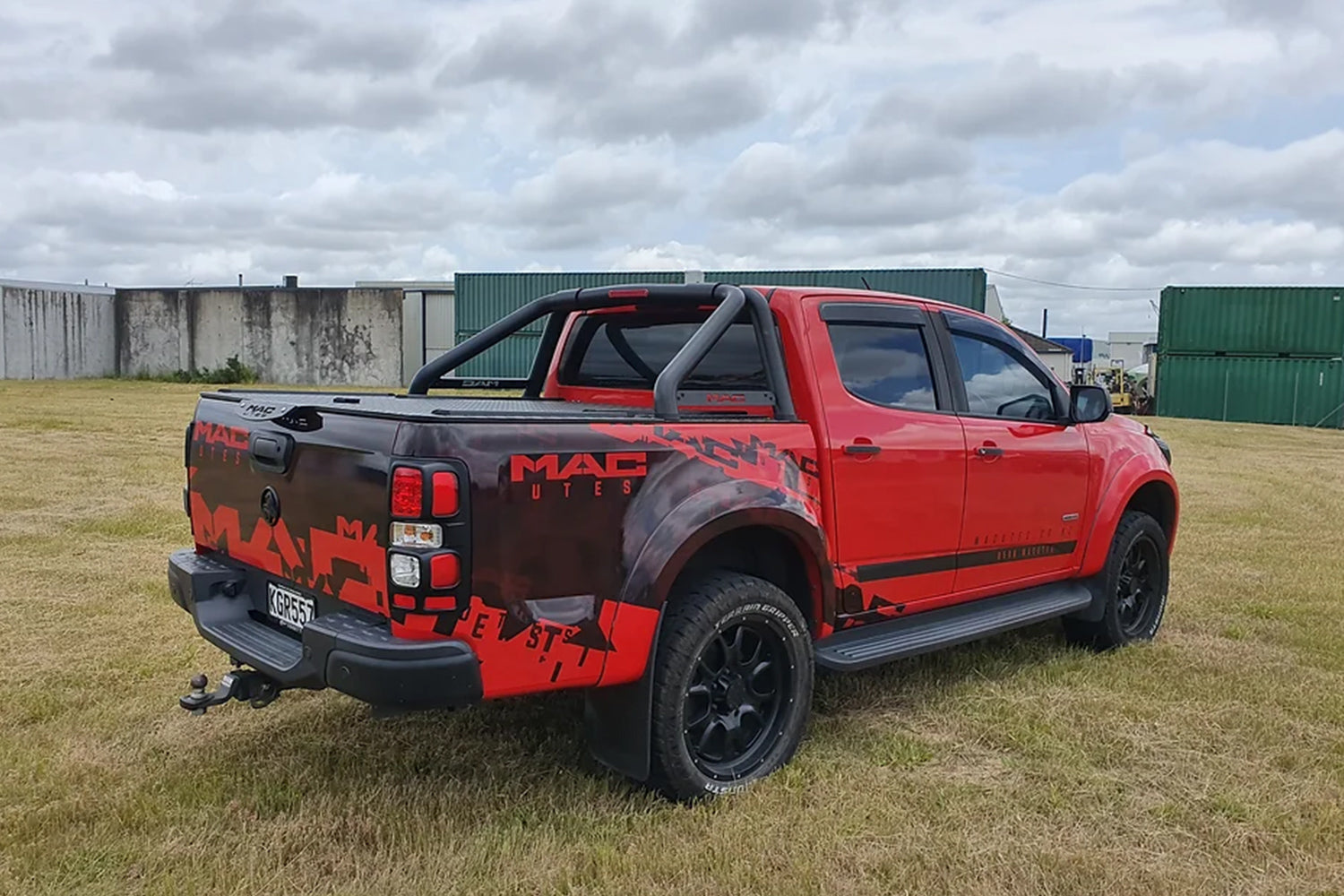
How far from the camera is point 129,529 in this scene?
8117mm

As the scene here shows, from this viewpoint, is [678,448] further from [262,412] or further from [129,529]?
[129,529]

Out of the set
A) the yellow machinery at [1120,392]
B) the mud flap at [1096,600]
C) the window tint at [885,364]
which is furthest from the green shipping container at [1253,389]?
the window tint at [885,364]

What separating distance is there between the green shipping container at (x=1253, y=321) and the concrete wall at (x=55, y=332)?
35618 millimetres

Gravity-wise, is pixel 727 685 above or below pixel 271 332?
below

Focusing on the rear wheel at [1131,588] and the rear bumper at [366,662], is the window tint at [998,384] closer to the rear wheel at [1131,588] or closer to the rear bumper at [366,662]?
the rear wheel at [1131,588]

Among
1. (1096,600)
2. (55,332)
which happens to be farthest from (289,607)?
(55,332)

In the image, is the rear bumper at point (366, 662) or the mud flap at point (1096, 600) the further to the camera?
the mud flap at point (1096, 600)

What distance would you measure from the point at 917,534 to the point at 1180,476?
1088cm

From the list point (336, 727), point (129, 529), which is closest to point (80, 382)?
point (129, 529)

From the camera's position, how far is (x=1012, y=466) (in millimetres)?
4715

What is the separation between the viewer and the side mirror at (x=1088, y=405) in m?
5.10

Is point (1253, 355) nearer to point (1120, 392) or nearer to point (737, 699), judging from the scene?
point (1120, 392)

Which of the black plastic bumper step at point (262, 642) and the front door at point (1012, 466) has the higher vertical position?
the front door at point (1012, 466)

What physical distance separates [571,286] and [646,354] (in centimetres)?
2965
